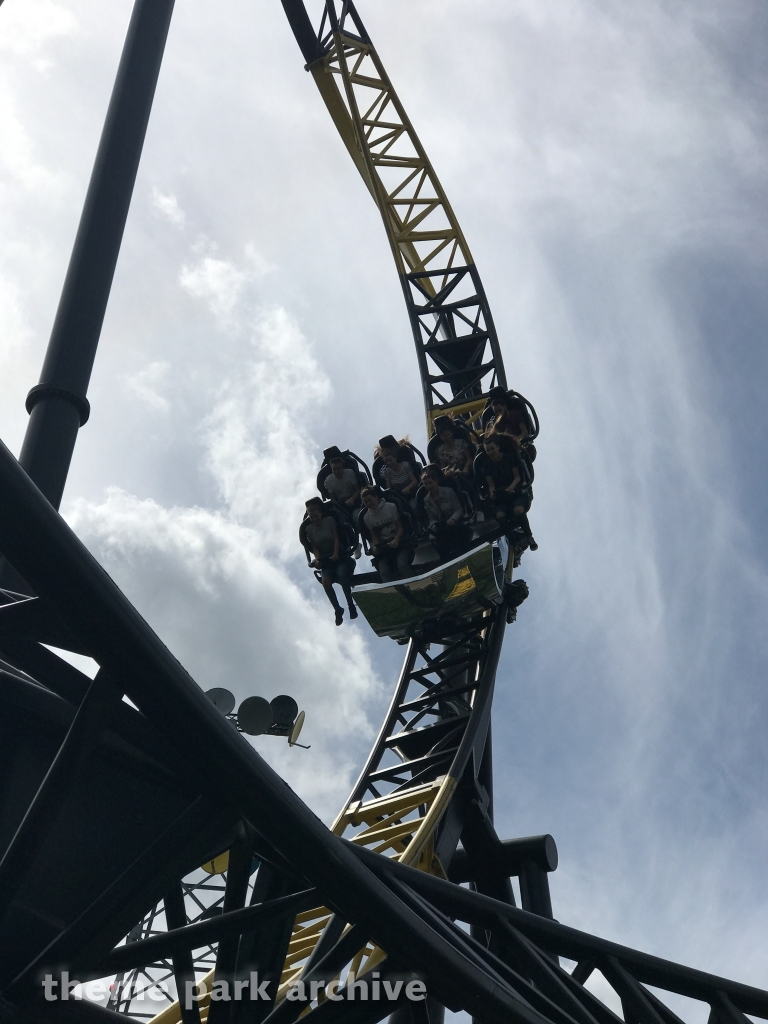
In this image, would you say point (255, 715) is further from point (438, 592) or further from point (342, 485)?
point (342, 485)

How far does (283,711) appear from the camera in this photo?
1141cm

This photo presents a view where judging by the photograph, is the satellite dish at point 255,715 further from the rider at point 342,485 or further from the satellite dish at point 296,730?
the rider at point 342,485

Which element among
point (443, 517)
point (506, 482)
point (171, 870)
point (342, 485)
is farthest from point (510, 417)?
point (171, 870)

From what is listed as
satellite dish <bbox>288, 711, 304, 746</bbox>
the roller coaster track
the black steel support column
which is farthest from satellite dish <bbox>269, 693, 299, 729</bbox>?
the black steel support column

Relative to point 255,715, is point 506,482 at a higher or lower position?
higher

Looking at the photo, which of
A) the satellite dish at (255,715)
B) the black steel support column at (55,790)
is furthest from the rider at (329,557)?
the black steel support column at (55,790)

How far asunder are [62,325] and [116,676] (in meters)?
2.29

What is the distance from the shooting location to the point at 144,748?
13.3 ft

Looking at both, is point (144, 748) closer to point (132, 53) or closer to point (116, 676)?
point (116, 676)

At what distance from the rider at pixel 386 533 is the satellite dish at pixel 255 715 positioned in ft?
6.09

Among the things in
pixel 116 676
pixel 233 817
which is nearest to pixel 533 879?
pixel 233 817

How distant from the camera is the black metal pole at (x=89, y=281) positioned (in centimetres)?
509

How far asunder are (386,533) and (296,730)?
246cm

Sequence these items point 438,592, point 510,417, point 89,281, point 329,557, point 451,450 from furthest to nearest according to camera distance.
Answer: point 451,450, point 510,417, point 329,557, point 438,592, point 89,281
